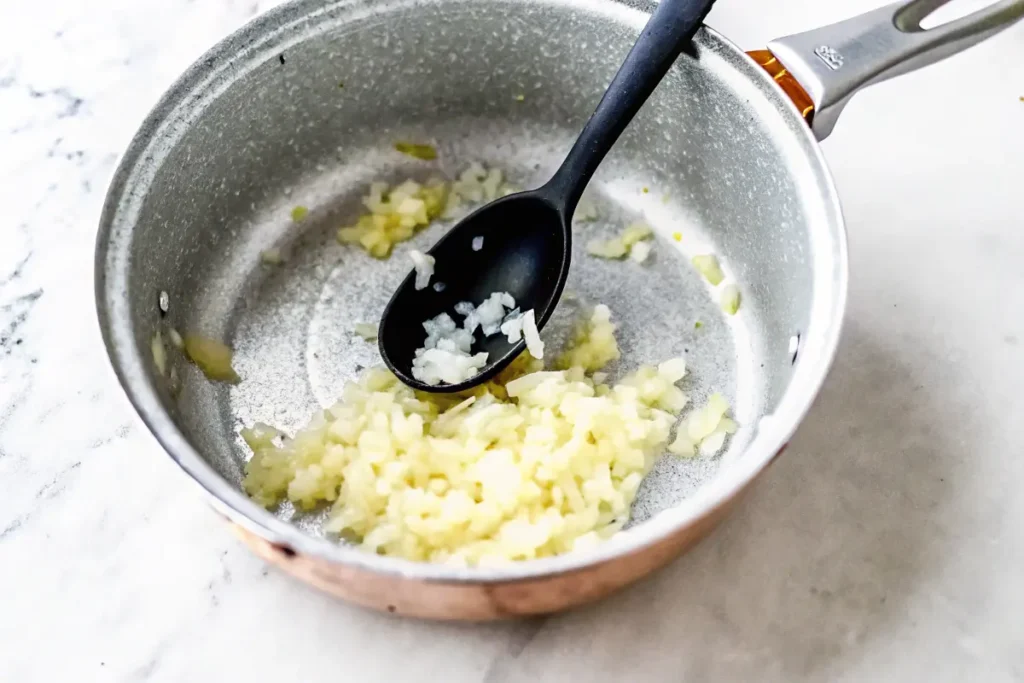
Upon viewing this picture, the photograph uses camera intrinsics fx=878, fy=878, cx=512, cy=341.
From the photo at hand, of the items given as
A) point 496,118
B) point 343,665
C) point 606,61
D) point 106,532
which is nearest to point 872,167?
point 606,61

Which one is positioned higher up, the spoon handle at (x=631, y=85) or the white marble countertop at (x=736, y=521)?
the spoon handle at (x=631, y=85)

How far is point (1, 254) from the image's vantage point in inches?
41.0

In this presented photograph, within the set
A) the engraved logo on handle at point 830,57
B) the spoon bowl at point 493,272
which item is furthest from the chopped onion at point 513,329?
the engraved logo on handle at point 830,57

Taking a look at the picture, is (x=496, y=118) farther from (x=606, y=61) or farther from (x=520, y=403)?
(x=520, y=403)

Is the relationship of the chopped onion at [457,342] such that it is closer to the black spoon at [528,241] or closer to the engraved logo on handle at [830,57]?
the black spoon at [528,241]

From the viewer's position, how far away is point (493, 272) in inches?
38.5

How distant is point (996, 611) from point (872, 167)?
0.56 meters

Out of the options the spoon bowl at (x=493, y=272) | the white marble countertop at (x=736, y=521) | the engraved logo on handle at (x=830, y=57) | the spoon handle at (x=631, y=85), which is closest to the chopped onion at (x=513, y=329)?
the spoon bowl at (x=493, y=272)

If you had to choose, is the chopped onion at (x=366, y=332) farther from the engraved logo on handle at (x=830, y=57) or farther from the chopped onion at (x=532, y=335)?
the engraved logo on handle at (x=830, y=57)

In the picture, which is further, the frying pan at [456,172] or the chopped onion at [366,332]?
the chopped onion at [366,332]

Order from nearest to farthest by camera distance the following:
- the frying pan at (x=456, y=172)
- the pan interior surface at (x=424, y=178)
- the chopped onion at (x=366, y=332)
Answer: 1. the frying pan at (x=456, y=172)
2. the pan interior surface at (x=424, y=178)
3. the chopped onion at (x=366, y=332)

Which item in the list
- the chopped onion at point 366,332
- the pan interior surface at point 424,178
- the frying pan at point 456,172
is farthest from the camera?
Answer: the chopped onion at point 366,332

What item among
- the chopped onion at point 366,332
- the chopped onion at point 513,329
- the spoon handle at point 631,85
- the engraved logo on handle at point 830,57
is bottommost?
the chopped onion at point 366,332

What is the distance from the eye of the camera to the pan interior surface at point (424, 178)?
0.87 metres
